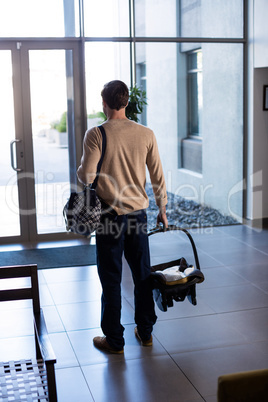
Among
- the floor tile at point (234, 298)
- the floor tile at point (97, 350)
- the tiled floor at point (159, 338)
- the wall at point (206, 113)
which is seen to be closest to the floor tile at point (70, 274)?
the tiled floor at point (159, 338)

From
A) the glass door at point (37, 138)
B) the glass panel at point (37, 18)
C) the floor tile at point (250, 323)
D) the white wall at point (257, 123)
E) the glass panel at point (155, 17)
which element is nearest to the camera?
the floor tile at point (250, 323)

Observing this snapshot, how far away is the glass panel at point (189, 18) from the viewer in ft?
21.7

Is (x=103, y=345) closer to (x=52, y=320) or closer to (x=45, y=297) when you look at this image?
(x=52, y=320)

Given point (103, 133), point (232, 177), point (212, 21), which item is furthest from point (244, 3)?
point (103, 133)

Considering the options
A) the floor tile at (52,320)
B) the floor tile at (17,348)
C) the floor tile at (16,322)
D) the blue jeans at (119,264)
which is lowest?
the floor tile at (17,348)

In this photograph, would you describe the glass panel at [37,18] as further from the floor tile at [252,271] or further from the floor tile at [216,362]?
the floor tile at [216,362]

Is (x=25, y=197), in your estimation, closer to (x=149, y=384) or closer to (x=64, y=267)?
(x=64, y=267)

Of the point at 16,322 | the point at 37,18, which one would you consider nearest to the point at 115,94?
the point at 16,322

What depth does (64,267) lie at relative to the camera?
5426 millimetres

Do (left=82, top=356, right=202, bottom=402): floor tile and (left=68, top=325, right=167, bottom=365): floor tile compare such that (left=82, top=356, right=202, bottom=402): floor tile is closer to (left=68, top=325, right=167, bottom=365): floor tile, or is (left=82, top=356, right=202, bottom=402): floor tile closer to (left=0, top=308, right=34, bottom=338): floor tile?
(left=68, top=325, right=167, bottom=365): floor tile

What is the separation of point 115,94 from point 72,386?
1638 mm

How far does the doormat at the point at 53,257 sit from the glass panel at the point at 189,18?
2.70m

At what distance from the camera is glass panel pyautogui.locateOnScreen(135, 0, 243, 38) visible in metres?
6.61

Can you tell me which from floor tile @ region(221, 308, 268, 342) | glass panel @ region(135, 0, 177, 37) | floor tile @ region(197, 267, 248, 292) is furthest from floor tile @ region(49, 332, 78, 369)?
glass panel @ region(135, 0, 177, 37)
